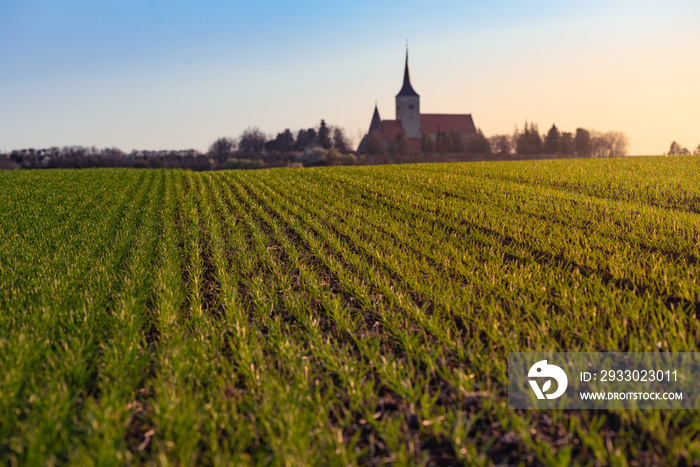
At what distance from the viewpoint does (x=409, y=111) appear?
11919 centimetres

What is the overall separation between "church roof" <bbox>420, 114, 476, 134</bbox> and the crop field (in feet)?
370

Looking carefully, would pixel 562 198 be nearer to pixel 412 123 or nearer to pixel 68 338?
pixel 68 338

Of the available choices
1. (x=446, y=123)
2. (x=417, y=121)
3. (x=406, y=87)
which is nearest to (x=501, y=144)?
(x=446, y=123)

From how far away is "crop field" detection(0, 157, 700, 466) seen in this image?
10.6ft

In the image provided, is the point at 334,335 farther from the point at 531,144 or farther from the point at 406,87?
the point at 406,87

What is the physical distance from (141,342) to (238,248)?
469 cm

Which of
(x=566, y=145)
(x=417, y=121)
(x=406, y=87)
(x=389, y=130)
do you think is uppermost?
(x=406, y=87)

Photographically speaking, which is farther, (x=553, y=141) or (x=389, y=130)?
(x=389, y=130)

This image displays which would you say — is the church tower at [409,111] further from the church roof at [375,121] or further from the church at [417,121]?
the church roof at [375,121]

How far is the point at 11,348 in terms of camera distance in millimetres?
4441

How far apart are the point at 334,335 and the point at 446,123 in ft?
401

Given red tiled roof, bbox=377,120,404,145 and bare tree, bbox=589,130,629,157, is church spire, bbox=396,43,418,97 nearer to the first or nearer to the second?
red tiled roof, bbox=377,120,404,145

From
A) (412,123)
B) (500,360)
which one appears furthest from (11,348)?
(412,123)

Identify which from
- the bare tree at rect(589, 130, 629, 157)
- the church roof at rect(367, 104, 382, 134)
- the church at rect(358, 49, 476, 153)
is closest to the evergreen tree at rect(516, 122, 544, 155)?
the church at rect(358, 49, 476, 153)
